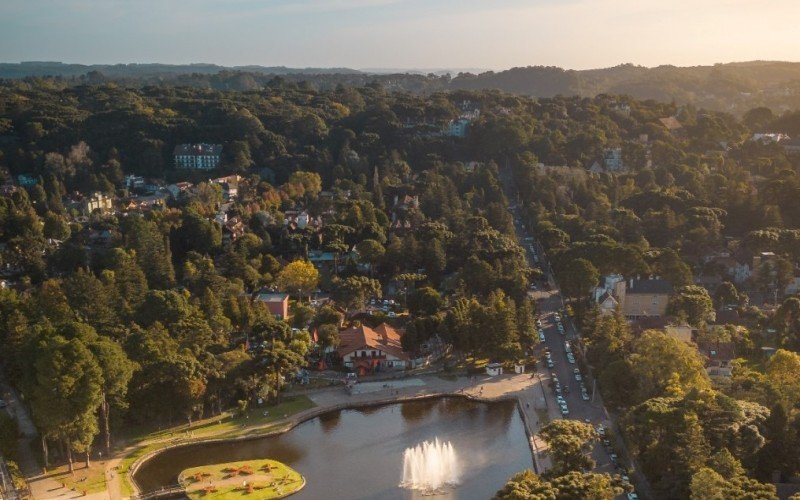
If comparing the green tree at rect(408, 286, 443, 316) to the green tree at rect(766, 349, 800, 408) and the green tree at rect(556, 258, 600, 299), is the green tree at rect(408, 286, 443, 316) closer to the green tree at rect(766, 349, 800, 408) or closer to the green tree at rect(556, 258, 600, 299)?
the green tree at rect(556, 258, 600, 299)

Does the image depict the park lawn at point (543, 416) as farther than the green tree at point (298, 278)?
No

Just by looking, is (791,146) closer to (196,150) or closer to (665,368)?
(665,368)

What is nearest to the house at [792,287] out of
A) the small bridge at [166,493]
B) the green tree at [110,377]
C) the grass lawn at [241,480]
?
the grass lawn at [241,480]

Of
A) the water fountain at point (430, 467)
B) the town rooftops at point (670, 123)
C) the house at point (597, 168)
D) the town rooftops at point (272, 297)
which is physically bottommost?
the water fountain at point (430, 467)

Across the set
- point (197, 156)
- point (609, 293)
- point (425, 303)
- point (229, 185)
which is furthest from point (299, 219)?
point (197, 156)

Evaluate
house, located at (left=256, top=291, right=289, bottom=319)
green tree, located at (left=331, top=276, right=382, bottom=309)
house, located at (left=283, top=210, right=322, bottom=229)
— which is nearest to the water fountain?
green tree, located at (left=331, top=276, right=382, bottom=309)

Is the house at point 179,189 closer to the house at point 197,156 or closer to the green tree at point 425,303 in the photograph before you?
the house at point 197,156
